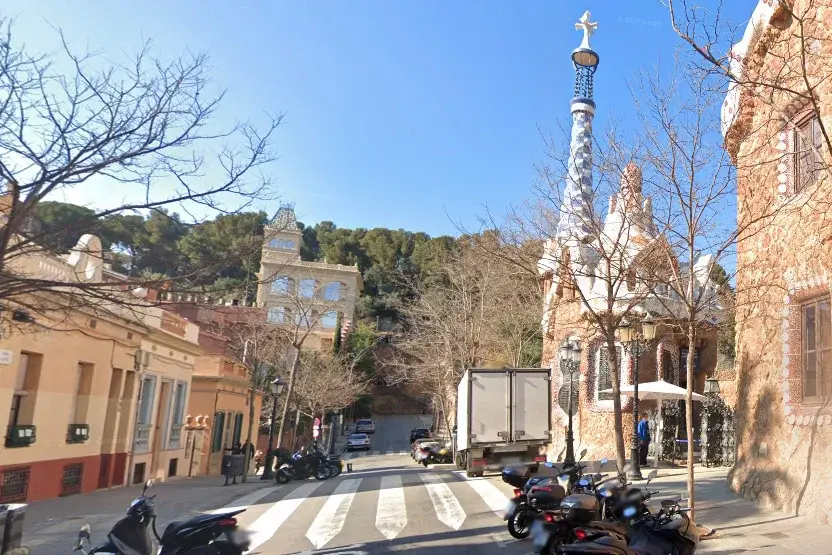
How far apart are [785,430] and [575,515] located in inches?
205

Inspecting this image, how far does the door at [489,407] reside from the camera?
16.0m

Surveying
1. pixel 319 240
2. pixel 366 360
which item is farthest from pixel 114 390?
pixel 319 240

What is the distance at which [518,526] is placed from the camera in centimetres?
937

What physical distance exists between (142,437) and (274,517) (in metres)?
9.32

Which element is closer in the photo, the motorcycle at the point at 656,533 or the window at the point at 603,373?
the motorcycle at the point at 656,533

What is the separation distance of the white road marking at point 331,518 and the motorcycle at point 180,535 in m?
2.20

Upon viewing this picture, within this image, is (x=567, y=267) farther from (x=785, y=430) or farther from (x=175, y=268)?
(x=175, y=268)

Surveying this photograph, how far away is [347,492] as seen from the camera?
14898 millimetres

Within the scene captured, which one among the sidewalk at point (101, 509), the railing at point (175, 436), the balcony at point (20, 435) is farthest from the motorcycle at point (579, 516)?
the railing at point (175, 436)

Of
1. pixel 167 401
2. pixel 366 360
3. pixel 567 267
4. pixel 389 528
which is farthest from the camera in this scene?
pixel 366 360

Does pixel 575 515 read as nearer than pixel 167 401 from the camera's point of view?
Yes

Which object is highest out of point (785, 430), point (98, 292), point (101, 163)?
point (101, 163)

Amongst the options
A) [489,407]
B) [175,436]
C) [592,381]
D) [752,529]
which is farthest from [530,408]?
[175,436]

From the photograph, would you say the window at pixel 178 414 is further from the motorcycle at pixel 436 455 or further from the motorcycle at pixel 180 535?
the motorcycle at pixel 180 535
